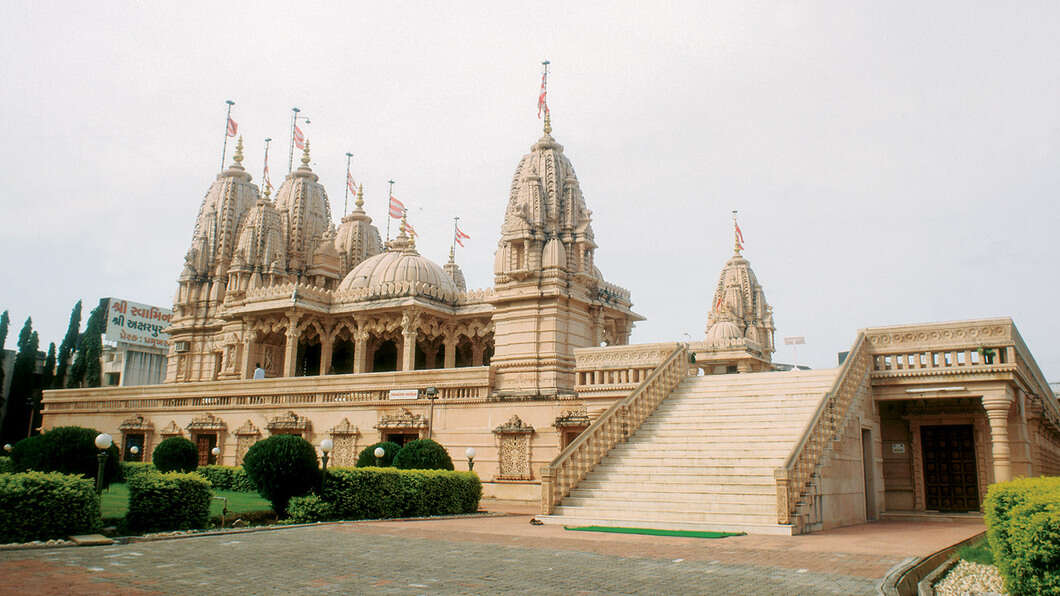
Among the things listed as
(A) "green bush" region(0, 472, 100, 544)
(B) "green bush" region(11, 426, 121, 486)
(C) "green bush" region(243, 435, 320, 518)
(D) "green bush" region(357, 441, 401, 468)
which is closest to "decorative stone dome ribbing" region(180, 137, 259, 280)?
(D) "green bush" region(357, 441, 401, 468)

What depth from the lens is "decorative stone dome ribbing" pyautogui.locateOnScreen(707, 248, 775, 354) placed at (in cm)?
5772

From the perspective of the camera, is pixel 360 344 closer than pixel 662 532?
No

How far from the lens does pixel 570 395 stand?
80.2 feet

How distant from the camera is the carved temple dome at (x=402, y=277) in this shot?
116 feet

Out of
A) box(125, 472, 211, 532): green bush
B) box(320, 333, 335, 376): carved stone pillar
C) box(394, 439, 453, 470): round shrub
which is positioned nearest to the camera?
box(125, 472, 211, 532): green bush

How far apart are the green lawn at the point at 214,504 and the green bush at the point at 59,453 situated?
37.3 inches

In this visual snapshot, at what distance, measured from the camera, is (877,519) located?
63.9ft

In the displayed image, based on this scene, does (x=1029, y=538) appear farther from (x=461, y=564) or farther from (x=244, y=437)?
(x=244, y=437)

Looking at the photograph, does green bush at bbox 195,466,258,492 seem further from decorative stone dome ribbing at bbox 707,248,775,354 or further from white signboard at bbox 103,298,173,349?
white signboard at bbox 103,298,173,349

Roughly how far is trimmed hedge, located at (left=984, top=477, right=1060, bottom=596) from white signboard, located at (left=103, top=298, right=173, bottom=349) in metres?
66.7

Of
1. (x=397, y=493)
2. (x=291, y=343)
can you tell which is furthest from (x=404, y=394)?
(x=291, y=343)

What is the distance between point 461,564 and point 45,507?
22.9 feet

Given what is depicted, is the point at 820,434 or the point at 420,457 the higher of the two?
the point at 820,434

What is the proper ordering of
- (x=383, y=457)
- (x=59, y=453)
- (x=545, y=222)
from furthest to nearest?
(x=545, y=222) < (x=383, y=457) < (x=59, y=453)
